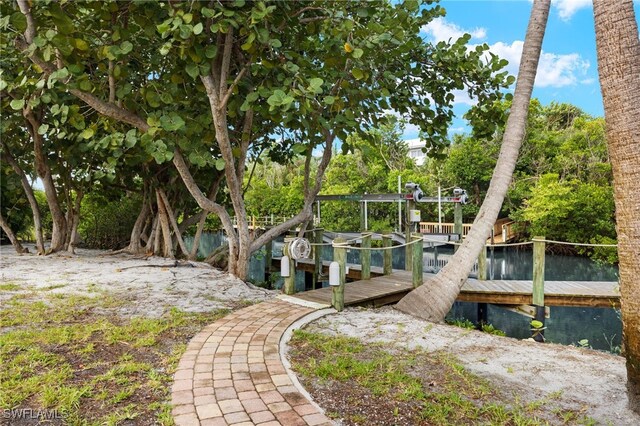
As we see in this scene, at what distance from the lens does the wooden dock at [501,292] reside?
575 centimetres

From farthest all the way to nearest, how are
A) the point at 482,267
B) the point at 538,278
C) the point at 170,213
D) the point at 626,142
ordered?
the point at 170,213 < the point at 482,267 < the point at 538,278 < the point at 626,142

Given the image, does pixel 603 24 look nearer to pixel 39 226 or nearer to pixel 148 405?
pixel 148 405

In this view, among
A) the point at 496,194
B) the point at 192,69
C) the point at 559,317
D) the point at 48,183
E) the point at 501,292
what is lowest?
the point at 559,317

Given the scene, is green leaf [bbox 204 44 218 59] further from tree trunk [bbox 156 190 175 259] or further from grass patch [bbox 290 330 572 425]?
tree trunk [bbox 156 190 175 259]

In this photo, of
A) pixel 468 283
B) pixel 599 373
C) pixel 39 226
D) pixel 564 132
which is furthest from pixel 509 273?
pixel 39 226

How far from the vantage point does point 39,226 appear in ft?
27.0

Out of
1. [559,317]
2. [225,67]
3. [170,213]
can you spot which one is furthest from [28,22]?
[559,317]

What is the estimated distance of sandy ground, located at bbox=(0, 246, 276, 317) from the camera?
4504mm

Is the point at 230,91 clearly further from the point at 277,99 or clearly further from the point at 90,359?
the point at 90,359

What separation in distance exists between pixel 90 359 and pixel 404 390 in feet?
7.15

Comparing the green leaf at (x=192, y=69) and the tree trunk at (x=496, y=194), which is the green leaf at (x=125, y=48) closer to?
the green leaf at (x=192, y=69)

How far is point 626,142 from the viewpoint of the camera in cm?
233

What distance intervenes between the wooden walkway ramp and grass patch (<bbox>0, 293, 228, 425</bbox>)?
94.6 inches

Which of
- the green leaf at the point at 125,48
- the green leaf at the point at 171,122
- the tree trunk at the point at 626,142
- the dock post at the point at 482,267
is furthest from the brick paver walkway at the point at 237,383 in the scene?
the dock post at the point at 482,267
